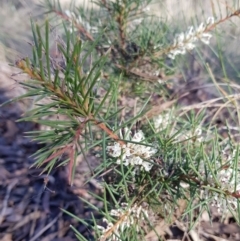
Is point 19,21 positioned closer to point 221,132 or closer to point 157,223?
point 221,132

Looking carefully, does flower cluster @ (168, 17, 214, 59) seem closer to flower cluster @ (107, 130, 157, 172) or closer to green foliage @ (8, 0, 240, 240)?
green foliage @ (8, 0, 240, 240)

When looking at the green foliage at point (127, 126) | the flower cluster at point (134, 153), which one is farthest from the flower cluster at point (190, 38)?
the flower cluster at point (134, 153)

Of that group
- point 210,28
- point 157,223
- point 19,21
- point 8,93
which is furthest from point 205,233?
point 19,21

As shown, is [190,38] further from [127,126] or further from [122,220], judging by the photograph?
[122,220]

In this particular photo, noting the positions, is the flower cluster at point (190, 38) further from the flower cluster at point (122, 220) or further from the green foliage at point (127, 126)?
the flower cluster at point (122, 220)

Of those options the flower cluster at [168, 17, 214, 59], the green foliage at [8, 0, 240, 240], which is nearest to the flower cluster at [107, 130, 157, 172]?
the green foliage at [8, 0, 240, 240]

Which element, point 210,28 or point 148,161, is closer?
point 148,161
